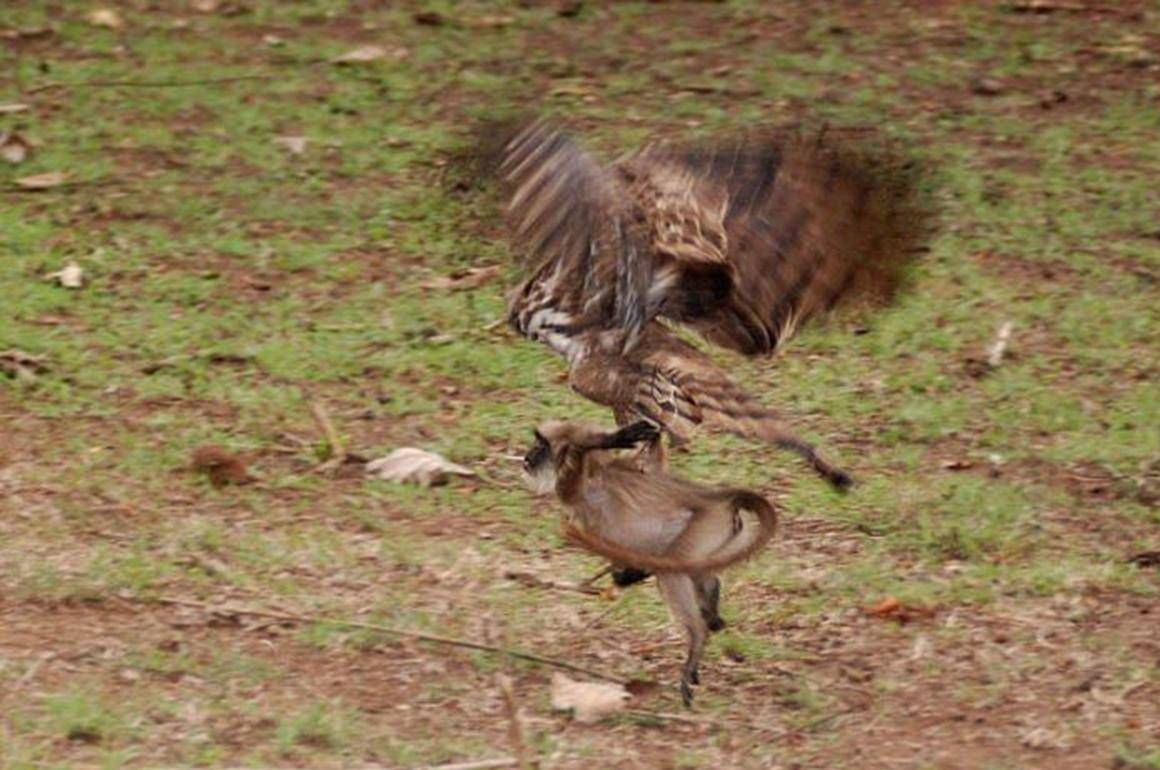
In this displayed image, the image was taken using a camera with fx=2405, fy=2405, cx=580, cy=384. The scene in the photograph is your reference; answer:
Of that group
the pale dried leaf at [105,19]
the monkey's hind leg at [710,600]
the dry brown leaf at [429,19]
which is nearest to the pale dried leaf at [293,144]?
the dry brown leaf at [429,19]

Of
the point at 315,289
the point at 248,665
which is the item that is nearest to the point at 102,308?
the point at 315,289

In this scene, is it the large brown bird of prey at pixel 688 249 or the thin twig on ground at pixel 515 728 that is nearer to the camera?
the thin twig on ground at pixel 515 728

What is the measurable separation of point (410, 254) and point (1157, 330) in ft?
8.93

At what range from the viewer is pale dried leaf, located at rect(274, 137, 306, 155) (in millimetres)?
9711

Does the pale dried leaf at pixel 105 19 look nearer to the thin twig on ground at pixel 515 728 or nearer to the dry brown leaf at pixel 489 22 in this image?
the dry brown leaf at pixel 489 22

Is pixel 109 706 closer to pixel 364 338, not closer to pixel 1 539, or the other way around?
pixel 1 539

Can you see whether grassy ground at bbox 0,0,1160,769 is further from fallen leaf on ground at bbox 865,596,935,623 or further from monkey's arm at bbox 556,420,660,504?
monkey's arm at bbox 556,420,660,504

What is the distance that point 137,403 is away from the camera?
7809mm

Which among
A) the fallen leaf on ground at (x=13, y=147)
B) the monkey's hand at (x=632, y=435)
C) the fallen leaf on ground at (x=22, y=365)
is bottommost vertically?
the fallen leaf on ground at (x=22, y=365)

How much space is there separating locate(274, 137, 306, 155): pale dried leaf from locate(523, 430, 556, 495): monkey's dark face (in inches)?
157

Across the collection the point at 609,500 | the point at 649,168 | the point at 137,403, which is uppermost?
the point at 649,168

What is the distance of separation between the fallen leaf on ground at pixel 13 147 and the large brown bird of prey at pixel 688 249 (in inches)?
165

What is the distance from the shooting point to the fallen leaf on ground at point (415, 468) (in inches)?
286

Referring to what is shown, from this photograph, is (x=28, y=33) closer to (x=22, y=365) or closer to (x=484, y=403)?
(x=22, y=365)
